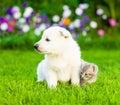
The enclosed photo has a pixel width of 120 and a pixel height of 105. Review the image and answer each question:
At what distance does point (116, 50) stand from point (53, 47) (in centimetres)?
559

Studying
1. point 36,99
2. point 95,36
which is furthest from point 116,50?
point 36,99

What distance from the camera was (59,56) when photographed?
21.5ft

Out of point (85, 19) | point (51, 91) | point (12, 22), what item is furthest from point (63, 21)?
point (51, 91)

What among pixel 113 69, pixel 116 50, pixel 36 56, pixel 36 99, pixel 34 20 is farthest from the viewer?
pixel 34 20

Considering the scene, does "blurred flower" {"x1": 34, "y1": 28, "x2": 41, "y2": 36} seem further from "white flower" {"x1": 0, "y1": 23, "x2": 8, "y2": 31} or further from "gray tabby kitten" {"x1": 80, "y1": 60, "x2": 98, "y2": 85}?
"gray tabby kitten" {"x1": 80, "y1": 60, "x2": 98, "y2": 85}

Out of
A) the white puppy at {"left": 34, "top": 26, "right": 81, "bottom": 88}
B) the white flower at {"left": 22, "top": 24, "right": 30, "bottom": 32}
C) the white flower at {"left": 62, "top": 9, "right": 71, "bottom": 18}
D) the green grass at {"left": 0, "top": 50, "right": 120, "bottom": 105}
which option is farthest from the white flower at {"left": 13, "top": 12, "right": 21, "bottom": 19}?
the white puppy at {"left": 34, "top": 26, "right": 81, "bottom": 88}

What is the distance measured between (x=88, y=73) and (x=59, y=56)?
0.45m

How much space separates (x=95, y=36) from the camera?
13.1 m

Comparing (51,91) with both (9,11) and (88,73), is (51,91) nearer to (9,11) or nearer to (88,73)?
(88,73)

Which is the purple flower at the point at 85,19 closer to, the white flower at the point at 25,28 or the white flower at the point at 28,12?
the white flower at the point at 28,12

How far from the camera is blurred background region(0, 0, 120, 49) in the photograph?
1225 cm

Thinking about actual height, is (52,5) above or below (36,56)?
above

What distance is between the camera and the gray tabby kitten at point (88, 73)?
653 centimetres

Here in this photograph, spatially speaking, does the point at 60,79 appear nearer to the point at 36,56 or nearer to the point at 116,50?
the point at 36,56
